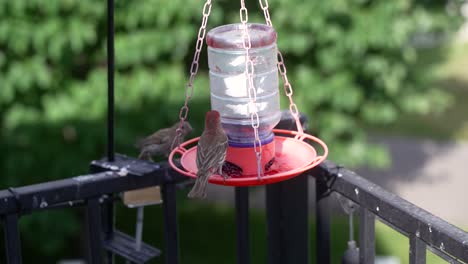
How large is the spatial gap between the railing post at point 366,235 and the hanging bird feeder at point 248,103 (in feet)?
0.76

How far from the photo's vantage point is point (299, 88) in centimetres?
751

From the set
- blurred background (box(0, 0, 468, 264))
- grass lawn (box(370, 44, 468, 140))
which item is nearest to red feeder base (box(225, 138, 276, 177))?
blurred background (box(0, 0, 468, 264))

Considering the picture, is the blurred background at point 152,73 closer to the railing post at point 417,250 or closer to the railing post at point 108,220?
the railing post at point 108,220

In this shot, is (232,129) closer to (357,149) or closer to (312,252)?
(357,149)

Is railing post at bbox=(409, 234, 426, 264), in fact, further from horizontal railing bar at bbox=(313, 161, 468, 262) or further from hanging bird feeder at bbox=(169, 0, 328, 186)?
hanging bird feeder at bbox=(169, 0, 328, 186)

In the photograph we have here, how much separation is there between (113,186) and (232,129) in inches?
19.5

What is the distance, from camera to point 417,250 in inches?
104

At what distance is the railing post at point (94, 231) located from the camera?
9.98 feet

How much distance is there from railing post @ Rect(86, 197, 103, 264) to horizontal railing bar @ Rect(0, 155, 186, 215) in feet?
0.12

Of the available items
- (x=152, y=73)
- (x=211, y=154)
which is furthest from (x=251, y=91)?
(x=152, y=73)

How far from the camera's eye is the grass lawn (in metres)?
13.4

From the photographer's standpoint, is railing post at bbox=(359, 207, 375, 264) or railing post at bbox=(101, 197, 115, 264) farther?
railing post at bbox=(101, 197, 115, 264)

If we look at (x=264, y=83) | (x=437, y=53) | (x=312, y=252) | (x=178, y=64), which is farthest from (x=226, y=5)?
(x=437, y=53)

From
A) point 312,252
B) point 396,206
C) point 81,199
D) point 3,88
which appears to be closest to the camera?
point 396,206
